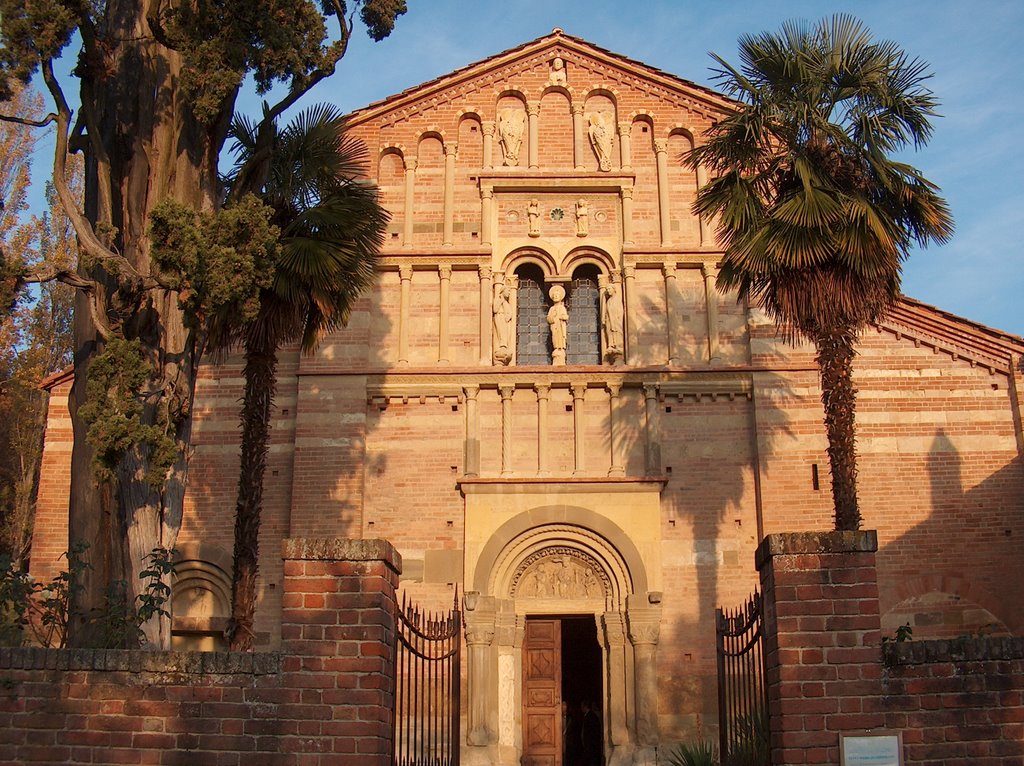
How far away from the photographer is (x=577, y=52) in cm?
2142

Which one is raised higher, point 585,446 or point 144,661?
point 585,446

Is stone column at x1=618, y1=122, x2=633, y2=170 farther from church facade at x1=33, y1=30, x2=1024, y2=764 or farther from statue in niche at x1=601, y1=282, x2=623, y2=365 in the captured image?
statue in niche at x1=601, y1=282, x2=623, y2=365

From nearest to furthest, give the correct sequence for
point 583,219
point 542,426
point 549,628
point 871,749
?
1. point 871,749
2. point 549,628
3. point 542,426
4. point 583,219

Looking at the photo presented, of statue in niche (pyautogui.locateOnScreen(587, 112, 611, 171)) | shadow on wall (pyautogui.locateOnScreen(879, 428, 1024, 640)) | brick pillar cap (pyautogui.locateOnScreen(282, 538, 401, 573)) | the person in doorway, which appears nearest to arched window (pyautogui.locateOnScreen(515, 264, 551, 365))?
statue in niche (pyautogui.locateOnScreen(587, 112, 611, 171))

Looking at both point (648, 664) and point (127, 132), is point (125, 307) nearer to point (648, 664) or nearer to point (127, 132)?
point (127, 132)

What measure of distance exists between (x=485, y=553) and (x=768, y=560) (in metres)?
10.5

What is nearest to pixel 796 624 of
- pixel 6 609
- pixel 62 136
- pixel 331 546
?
pixel 331 546

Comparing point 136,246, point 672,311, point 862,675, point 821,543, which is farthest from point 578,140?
point 862,675

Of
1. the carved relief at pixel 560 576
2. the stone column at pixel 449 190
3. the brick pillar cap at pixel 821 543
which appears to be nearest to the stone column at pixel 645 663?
the carved relief at pixel 560 576

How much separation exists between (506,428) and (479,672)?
3.94 m

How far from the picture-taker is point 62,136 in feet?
38.8

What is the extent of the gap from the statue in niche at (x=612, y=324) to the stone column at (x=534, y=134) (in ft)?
8.83

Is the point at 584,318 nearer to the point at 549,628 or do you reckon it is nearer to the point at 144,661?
the point at 549,628

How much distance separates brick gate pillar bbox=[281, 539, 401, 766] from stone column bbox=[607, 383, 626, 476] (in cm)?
1111
